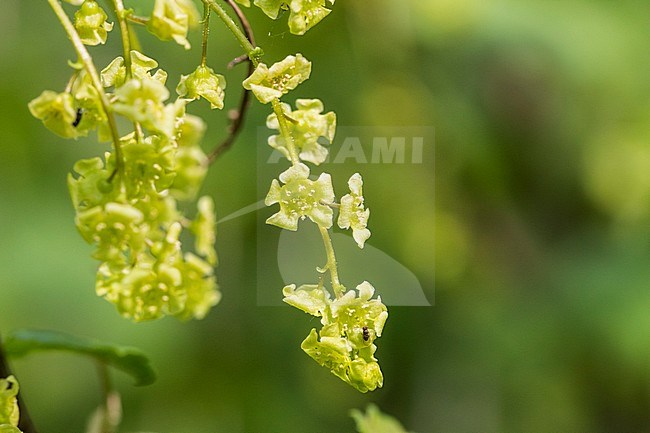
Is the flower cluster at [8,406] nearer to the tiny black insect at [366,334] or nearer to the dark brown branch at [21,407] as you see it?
the dark brown branch at [21,407]

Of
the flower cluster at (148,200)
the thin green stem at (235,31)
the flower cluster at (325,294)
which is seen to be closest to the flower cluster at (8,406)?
the flower cluster at (148,200)

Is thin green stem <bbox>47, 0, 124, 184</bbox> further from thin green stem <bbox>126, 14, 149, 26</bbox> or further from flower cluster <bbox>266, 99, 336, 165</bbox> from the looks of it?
flower cluster <bbox>266, 99, 336, 165</bbox>

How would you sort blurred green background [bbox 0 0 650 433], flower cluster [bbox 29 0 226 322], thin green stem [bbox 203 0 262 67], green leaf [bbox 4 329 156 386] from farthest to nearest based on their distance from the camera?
blurred green background [bbox 0 0 650 433] < green leaf [bbox 4 329 156 386] < thin green stem [bbox 203 0 262 67] < flower cluster [bbox 29 0 226 322]

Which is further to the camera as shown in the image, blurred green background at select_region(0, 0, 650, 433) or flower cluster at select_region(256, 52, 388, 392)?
blurred green background at select_region(0, 0, 650, 433)

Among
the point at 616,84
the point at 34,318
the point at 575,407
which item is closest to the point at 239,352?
the point at 34,318

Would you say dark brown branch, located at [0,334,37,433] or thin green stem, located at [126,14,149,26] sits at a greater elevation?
thin green stem, located at [126,14,149,26]

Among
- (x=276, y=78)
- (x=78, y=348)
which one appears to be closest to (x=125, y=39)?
(x=276, y=78)

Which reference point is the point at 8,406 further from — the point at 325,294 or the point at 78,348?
the point at 325,294

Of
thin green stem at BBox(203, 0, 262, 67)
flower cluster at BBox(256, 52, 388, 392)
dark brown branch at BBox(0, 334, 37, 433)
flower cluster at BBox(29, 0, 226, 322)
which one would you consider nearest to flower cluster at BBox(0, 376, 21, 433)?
dark brown branch at BBox(0, 334, 37, 433)
